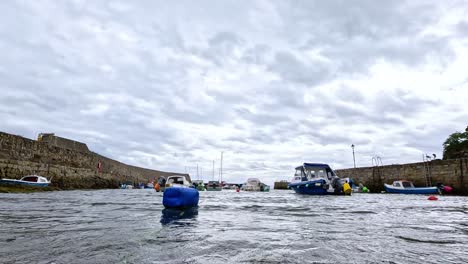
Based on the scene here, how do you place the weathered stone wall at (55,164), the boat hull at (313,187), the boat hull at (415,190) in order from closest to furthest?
the weathered stone wall at (55,164) < the boat hull at (313,187) < the boat hull at (415,190)

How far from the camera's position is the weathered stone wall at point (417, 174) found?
121ft

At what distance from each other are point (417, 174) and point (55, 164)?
48432 mm

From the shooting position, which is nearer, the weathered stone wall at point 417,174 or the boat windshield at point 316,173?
the boat windshield at point 316,173

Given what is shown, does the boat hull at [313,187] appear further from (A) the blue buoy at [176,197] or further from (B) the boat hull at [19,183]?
(B) the boat hull at [19,183]

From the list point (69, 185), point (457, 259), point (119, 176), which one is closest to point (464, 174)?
point (457, 259)

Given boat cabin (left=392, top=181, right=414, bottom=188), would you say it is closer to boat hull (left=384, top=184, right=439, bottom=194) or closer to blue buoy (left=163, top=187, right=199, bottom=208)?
boat hull (left=384, top=184, right=439, bottom=194)

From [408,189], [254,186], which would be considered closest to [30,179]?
[254,186]

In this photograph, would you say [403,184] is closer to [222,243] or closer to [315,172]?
[315,172]

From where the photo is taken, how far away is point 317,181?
31922 millimetres

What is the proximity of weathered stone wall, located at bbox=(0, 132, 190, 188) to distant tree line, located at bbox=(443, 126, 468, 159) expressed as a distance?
6130 centimetres

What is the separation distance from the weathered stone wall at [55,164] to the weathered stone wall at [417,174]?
4484 cm

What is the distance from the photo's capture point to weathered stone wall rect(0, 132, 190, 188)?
28.2 metres

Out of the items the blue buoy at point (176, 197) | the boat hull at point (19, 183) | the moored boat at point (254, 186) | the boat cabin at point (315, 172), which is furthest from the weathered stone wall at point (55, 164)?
the boat cabin at point (315, 172)

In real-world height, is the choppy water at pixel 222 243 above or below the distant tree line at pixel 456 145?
below
